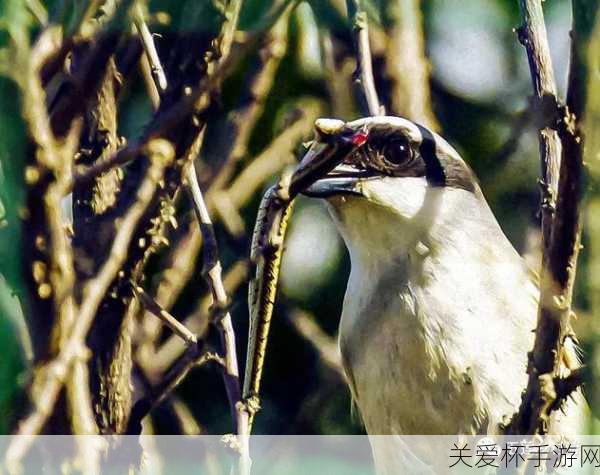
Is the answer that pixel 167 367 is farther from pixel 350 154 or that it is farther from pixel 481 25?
pixel 481 25

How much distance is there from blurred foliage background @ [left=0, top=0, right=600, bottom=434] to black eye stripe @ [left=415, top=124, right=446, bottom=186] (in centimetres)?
25

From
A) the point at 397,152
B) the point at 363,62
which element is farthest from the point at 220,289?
the point at 363,62

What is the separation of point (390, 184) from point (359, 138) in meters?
0.10

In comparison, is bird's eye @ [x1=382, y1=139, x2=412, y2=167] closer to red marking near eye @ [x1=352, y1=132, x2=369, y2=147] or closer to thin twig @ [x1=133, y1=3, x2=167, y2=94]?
red marking near eye @ [x1=352, y1=132, x2=369, y2=147]

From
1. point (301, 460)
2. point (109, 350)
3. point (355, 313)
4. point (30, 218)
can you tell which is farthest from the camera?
point (301, 460)

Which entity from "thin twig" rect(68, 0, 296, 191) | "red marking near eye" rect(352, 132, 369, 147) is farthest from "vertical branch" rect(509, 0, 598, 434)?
"thin twig" rect(68, 0, 296, 191)

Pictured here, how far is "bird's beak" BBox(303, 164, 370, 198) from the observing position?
200 cm

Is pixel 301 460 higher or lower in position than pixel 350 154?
lower

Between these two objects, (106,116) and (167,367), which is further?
(167,367)

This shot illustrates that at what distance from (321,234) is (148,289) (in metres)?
0.37

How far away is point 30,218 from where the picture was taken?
1.64 metres

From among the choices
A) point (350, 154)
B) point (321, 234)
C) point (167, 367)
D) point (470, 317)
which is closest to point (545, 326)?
point (470, 317)

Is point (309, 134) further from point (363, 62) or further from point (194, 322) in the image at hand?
point (194, 322)

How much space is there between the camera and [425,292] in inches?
80.9
